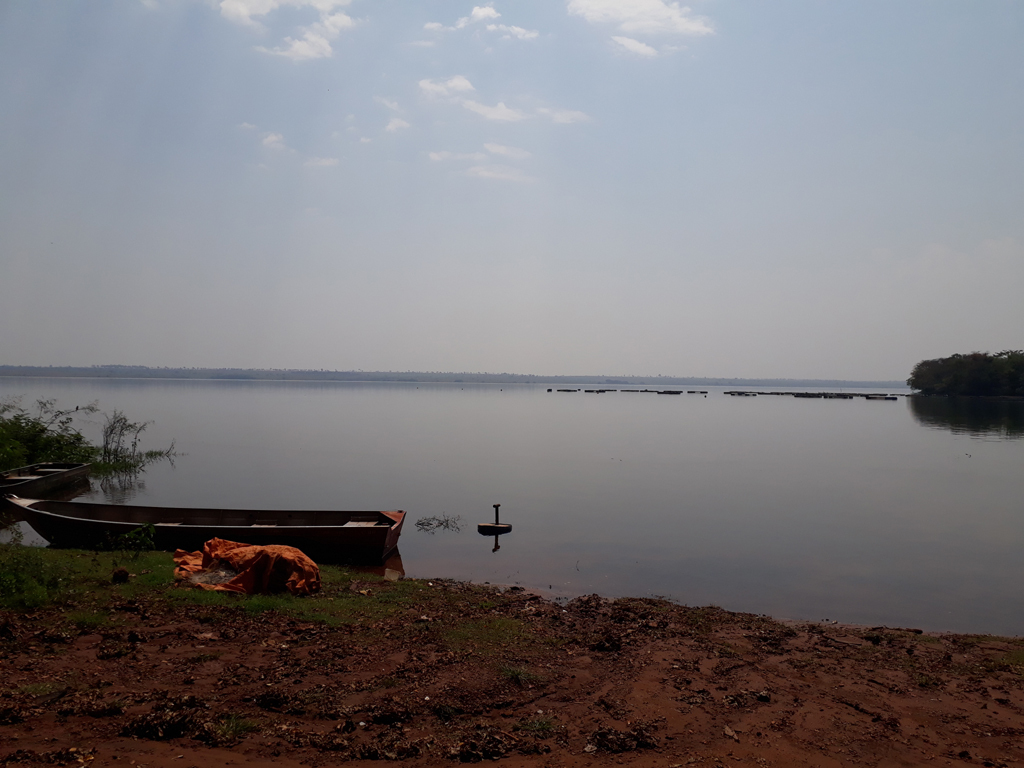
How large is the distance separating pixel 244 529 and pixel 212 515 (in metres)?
2.85

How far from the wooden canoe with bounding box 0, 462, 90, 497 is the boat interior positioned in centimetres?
508

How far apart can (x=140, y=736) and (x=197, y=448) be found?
3962 centimetres

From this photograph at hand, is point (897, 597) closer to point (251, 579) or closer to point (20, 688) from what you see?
Result: point (251, 579)

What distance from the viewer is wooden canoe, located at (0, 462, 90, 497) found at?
886 inches

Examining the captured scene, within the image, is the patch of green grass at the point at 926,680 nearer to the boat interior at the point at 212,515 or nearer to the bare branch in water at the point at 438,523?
Answer: the boat interior at the point at 212,515

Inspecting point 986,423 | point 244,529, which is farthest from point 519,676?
point 986,423

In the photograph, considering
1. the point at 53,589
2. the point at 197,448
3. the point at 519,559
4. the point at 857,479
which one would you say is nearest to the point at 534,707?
the point at 53,589

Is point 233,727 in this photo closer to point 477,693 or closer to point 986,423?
point 477,693

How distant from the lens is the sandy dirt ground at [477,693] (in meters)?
5.98

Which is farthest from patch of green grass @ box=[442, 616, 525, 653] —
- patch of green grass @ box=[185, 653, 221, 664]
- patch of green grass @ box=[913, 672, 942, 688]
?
patch of green grass @ box=[913, 672, 942, 688]

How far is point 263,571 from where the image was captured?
11.5 m

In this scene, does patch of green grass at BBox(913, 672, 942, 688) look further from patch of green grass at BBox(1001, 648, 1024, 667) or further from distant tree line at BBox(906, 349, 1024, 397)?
distant tree line at BBox(906, 349, 1024, 397)

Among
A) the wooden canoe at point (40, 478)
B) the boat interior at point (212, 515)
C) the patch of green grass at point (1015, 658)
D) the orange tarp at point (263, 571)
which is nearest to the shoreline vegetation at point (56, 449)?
the wooden canoe at point (40, 478)

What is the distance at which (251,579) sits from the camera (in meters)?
11.4
